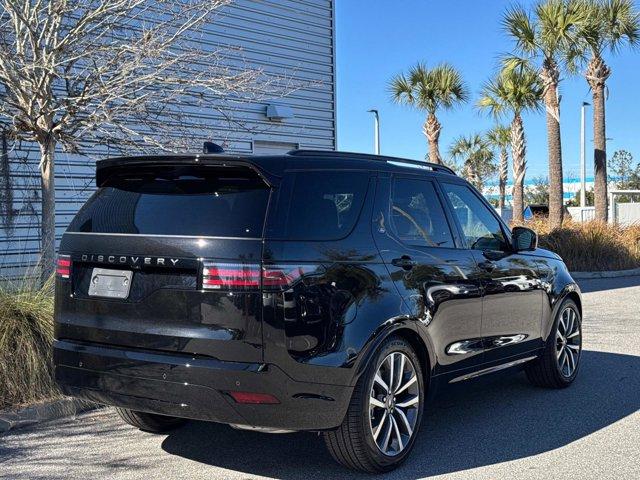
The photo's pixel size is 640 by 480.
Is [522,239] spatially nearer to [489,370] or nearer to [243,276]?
[489,370]

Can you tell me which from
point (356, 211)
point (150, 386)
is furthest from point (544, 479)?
point (150, 386)

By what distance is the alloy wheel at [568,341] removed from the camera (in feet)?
21.7

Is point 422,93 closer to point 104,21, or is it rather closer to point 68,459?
point 104,21

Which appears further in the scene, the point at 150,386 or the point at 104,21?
the point at 104,21

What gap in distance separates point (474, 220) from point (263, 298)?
8.34ft

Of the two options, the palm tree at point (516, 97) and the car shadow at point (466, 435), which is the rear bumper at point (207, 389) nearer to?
the car shadow at point (466, 435)

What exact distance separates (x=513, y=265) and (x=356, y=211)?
6.37 feet

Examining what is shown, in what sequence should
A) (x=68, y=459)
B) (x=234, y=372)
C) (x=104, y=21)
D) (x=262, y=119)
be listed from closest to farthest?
(x=234, y=372)
(x=68, y=459)
(x=104, y=21)
(x=262, y=119)

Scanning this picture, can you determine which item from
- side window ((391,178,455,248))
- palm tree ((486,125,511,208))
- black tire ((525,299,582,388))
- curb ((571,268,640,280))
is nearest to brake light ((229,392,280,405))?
side window ((391,178,455,248))

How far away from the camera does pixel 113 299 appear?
4172mm

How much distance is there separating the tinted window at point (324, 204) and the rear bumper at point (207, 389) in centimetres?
79

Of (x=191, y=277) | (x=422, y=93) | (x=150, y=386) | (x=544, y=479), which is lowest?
(x=544, y=479)

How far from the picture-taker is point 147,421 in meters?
5.23

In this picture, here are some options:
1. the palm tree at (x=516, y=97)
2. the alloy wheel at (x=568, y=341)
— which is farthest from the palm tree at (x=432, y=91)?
the alloy wheel at (x=568, y=341)
